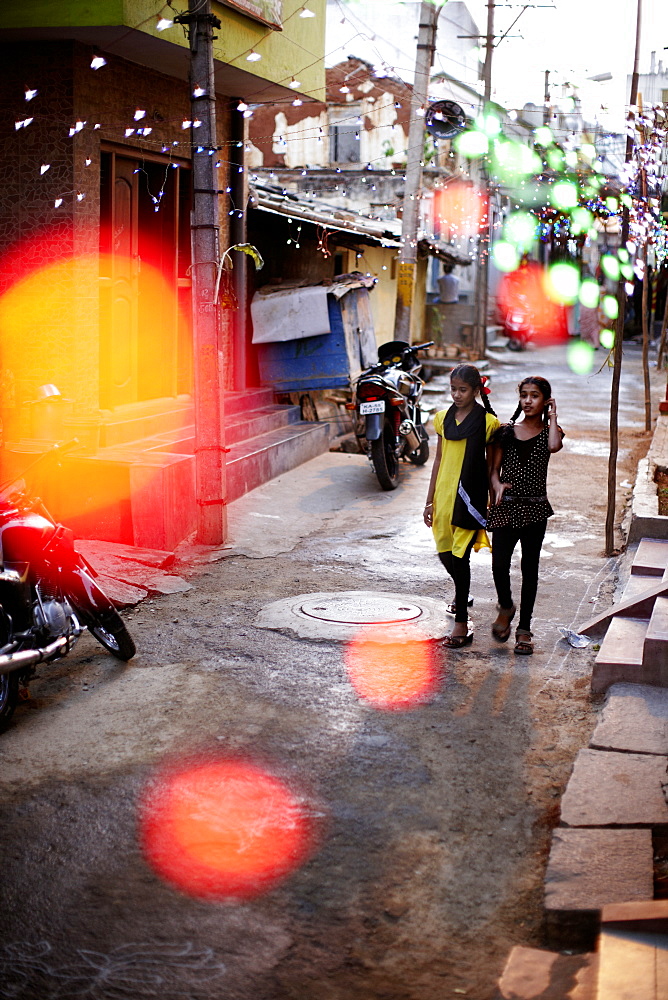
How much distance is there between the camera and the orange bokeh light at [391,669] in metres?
5.51

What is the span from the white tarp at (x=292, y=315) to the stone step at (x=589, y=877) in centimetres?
1090

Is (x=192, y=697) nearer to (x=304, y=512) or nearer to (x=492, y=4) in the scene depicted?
(x=304, y=512)

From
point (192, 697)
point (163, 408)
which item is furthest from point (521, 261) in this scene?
point (192, 697)

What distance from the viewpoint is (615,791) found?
4.27m

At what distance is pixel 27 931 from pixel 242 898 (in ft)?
2.40

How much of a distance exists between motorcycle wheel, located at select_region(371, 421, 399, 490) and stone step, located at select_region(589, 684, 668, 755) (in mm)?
5837

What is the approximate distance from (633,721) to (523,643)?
52.0 inches

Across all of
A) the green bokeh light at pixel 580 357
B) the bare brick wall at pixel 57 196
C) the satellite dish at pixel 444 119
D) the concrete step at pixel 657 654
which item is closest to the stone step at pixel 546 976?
the concrete step at pixel 657 654

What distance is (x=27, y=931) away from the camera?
137 inches

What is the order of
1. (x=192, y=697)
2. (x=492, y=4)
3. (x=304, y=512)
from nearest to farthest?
(x=192, y=697)
(x=304, y=512)
(x=492, y=4)

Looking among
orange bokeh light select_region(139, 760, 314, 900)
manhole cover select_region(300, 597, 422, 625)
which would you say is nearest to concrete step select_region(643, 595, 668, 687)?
manhole cover select_region(300, 597, 422, 625)

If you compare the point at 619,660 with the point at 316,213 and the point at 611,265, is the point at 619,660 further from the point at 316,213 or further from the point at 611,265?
the point at 611,265

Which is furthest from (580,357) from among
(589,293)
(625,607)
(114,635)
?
(114,635)

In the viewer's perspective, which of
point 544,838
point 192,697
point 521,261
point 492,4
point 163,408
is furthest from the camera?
point 521,261
